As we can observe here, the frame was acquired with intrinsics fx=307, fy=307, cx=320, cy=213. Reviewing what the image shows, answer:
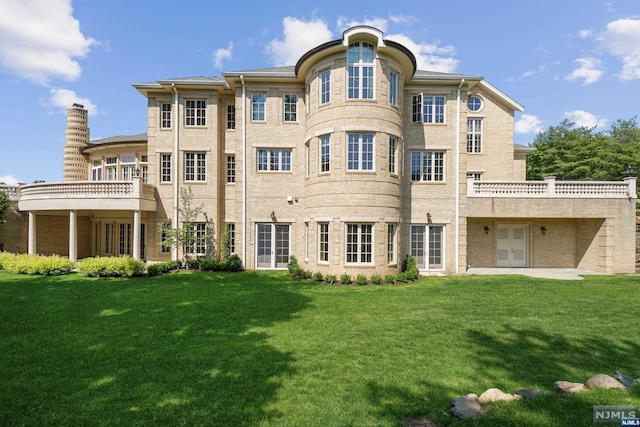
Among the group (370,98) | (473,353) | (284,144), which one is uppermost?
(370,98)

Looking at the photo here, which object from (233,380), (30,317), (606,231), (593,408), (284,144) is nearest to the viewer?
(593,408)

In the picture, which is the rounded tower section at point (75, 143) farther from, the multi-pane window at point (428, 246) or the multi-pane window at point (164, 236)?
the multi-pane window at point (428, 246)

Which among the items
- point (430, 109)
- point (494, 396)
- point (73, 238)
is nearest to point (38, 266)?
point (73, 238)

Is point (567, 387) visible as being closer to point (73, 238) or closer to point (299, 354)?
point (299, 354)

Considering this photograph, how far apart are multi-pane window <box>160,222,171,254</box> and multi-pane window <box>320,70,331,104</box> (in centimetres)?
1063

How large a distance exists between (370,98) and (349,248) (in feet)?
22.6

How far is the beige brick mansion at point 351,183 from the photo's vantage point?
13961mm

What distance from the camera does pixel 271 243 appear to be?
17.0 meters

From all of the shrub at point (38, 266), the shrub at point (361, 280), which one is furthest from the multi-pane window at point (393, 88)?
the shrub at point (38, 266)

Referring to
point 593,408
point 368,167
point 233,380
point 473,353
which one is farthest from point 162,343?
point 368,167

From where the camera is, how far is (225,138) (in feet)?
59.1

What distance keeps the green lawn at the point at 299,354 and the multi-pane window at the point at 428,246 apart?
4.87 meters

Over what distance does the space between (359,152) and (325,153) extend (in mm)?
1669

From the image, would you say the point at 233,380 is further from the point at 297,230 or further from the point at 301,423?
the point at 297,230
